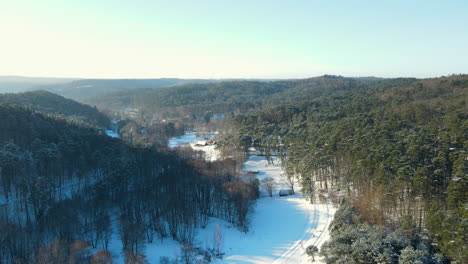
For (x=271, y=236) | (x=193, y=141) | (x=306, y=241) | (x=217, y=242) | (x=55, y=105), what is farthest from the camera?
(x=193, y=141)

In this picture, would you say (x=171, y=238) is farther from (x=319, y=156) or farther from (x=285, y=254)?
(x=319, y=156)

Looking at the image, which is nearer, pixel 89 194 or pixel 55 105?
pixel 89 194

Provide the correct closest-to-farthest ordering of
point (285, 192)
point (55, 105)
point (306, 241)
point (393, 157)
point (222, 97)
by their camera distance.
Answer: point (306, 241) < point (393, 157) < point (285, 192) < point (55, 105) < point (222, 97)

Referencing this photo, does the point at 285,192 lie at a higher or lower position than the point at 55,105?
lower

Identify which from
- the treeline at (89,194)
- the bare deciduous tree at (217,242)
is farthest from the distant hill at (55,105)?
the bare deciduous tree at (217,242)

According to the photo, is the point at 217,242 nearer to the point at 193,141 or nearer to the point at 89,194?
the point at 89,194

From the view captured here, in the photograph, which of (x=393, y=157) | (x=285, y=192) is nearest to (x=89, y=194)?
(x=285, y=192)

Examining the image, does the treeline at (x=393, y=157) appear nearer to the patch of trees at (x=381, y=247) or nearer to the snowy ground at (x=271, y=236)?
the patch of trees at (x=381, y=247)

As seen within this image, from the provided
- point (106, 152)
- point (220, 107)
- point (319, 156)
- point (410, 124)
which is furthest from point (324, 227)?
point (220, 107)

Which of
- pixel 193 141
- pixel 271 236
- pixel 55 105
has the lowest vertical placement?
pixel 271 236
